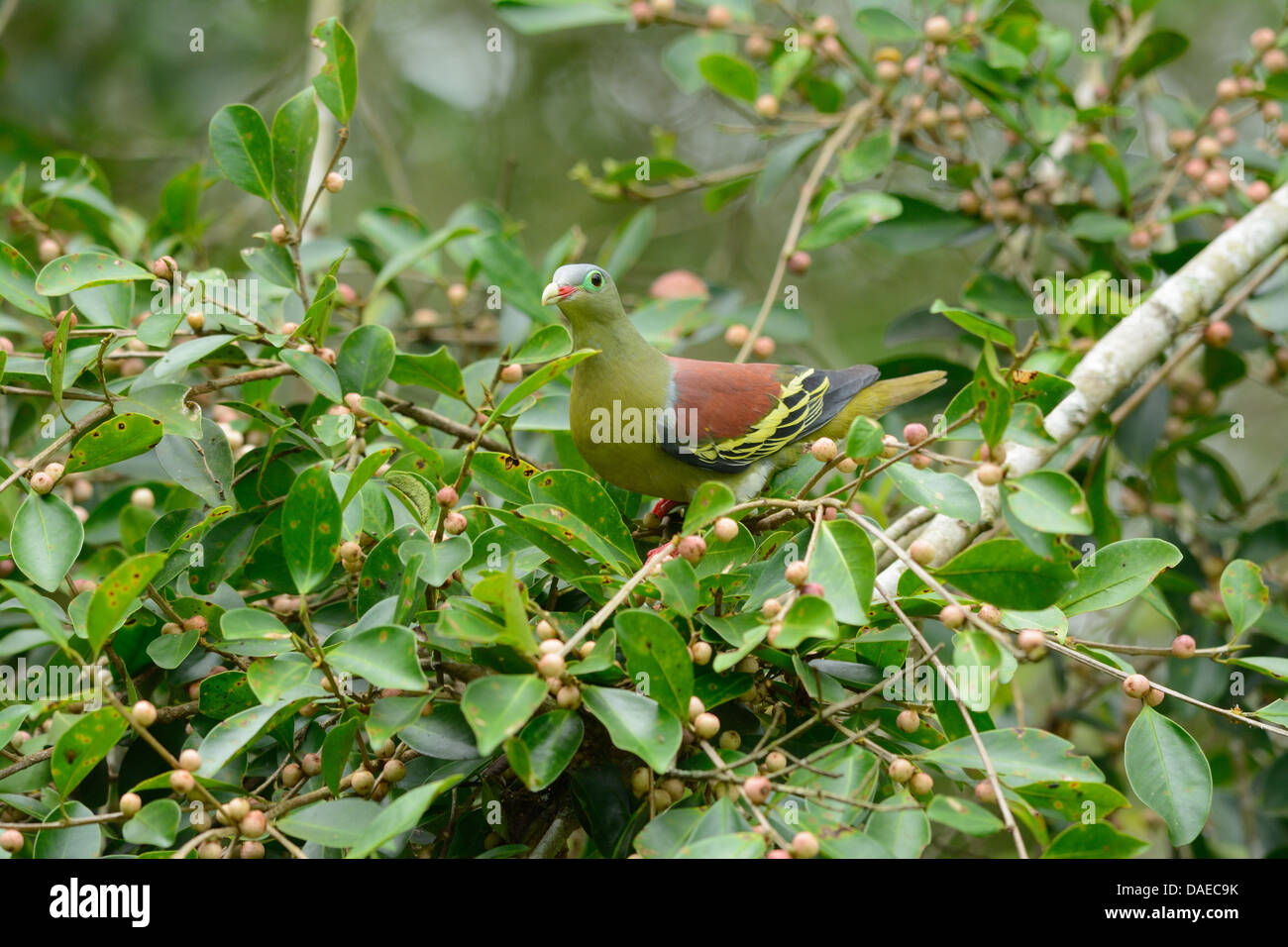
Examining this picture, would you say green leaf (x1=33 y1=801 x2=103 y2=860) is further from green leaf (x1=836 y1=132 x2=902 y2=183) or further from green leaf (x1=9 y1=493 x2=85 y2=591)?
green leaf (x1=836 y1=132 x2=902 y2=183)

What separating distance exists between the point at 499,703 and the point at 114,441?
99 cm

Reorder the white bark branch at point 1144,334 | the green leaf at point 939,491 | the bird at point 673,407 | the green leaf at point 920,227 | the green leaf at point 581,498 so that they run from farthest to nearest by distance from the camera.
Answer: the green leaf at point 920,227 < the bird at point 673,407 < the white bark branch at point 1144,334 < the green leaf at point 581,498 < the green leaf at point 939,491

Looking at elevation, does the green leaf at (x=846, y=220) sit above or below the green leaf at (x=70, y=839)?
above

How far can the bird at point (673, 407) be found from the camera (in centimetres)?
262

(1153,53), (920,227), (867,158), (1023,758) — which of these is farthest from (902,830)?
(1153,53)

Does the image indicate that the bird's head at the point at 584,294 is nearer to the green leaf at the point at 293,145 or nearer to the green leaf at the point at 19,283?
the green leaf at the point at 293,145

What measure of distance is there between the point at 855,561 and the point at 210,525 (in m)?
1.15

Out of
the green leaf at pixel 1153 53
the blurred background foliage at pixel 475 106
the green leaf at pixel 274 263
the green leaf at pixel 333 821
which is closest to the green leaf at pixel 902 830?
the green leaf at pixel 333 821

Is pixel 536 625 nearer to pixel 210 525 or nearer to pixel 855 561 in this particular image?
pixel 855 561

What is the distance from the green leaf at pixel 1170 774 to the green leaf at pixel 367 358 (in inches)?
59.0

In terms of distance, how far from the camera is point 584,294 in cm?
276

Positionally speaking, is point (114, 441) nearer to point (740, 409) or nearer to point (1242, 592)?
point (740, 409)

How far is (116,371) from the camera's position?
2561 mm
